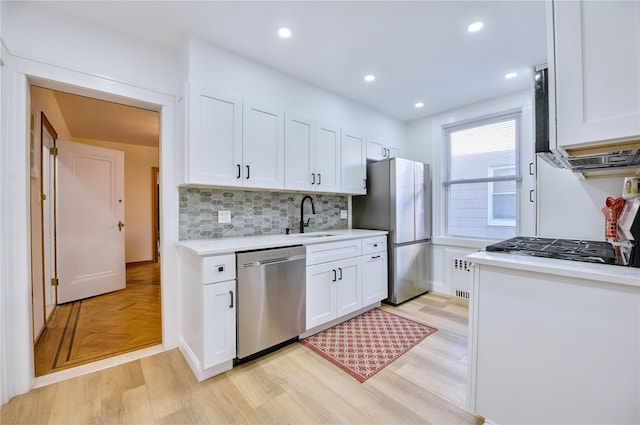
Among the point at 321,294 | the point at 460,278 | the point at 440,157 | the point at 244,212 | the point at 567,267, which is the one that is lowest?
the point at 460,278

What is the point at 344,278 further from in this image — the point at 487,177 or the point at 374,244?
the point at 487,177

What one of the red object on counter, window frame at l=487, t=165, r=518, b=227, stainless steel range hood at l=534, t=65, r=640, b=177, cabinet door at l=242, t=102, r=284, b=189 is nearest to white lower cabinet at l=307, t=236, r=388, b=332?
cabinet door at l=242, t=102, r=284, b=189

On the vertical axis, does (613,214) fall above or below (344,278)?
above

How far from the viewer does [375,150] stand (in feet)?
11.7

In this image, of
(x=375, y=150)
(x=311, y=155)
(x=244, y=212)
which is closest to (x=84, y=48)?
(x=244, y=212)

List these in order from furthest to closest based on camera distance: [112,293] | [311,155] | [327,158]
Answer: [112,293], [327,158], [311,155]

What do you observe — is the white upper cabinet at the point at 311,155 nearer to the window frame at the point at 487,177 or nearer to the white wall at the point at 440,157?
the white wall at the point at 440,157

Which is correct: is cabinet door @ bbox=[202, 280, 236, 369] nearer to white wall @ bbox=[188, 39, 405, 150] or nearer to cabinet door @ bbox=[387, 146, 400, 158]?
white wall @ bbox=[188, 39, 405, 150]

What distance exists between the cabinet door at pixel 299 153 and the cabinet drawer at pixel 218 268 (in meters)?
0.98

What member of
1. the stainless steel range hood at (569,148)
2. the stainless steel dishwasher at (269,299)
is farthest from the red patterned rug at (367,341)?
the stainless steel range hood at (569,148)

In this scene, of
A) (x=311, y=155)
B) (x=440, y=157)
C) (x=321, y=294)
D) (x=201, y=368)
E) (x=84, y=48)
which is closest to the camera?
(x=201, y=368)

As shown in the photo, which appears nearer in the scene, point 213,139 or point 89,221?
point 213,139

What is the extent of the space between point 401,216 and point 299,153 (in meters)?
1.48

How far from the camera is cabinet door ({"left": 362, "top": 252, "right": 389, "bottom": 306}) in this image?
9.36ft
